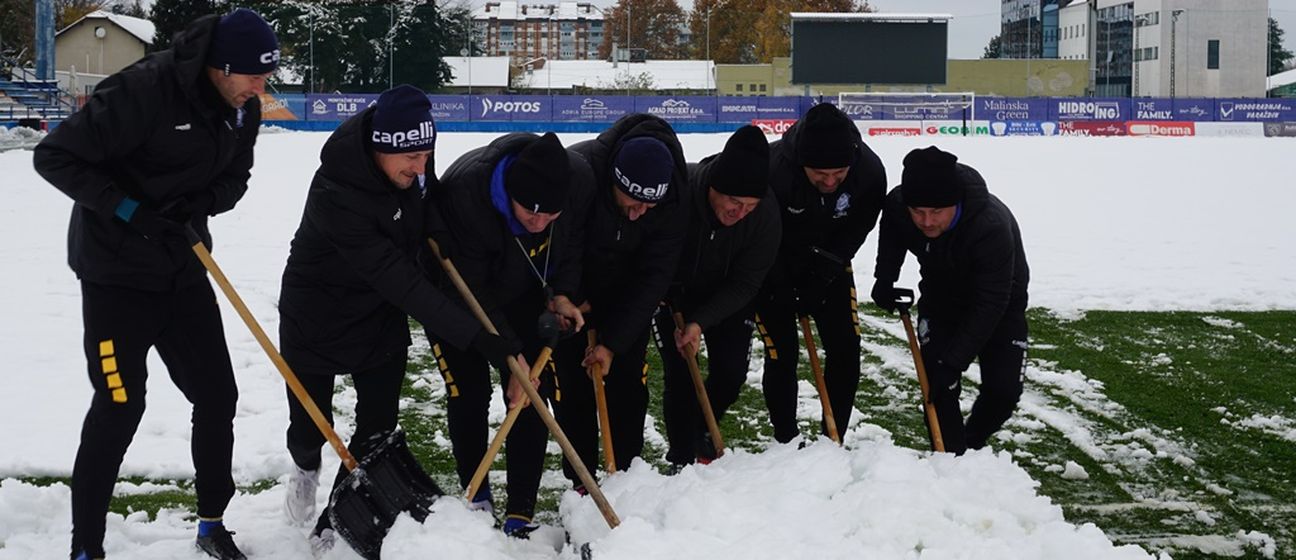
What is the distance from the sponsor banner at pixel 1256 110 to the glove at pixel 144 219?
1680 inches

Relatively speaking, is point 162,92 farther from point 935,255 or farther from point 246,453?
point 935,255

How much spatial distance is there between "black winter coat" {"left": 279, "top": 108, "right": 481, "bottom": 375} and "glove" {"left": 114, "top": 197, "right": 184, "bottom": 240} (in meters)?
0.48

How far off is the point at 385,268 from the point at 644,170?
0.94 m

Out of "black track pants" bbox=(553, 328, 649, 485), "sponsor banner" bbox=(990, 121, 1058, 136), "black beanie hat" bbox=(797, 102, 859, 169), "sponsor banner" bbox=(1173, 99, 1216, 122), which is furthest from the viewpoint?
"sponsor banner" bbox=(1173, 99, 1216, 122)

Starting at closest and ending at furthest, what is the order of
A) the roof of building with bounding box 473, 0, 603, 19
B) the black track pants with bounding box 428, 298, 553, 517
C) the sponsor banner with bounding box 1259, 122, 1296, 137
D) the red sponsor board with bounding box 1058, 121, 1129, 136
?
the black track pants with bounding box 428, 298, 553, 517, the sponsor banner with bounding box 1259, 122, 1296, 137, the red sponsor board with bounding box 1058, 121, 1129, 136, the roof of building with bounding box 473, 0, 603, 19

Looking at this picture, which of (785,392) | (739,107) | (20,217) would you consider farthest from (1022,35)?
(785,392)

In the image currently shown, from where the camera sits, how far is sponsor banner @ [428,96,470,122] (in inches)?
1667

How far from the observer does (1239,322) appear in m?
9.28

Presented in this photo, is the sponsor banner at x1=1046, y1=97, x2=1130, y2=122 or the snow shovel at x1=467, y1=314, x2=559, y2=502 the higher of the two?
the sponsor banner at x1=1046, y1=97, x2=1130, y2=122

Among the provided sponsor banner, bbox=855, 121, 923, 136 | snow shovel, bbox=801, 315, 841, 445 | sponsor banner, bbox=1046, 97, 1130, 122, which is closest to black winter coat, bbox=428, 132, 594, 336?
Result: snow shovel, bbox=801, 315, 841, 445

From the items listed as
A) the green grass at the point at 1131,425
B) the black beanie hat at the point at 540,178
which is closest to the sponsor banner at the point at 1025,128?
the green grass at the point at 1131,425

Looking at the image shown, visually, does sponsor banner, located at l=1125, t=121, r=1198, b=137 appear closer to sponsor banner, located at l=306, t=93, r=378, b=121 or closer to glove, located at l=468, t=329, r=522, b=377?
sponsor banner, located at l=306, t=93, r=378, b=121

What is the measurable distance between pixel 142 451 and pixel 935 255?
3.46 m

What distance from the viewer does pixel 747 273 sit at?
16.8 ft
